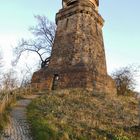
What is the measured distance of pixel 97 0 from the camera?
28.1 m

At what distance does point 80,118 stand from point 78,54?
10.9 m

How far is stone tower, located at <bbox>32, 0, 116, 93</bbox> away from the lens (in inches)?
876

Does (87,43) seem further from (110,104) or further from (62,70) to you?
(110,104)

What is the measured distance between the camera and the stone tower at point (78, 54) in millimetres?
22250

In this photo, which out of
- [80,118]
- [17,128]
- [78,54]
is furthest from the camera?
[78,54]

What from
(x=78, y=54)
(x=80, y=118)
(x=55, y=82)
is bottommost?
(x=80, y=118)

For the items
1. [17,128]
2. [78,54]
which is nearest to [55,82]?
[78,54]

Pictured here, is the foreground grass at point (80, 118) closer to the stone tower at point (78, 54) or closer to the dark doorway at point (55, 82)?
the stone tower at point (78, 54)

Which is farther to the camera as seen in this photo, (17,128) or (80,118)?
(80,118)

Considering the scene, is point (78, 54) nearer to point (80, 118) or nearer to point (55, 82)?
point (55, 82)

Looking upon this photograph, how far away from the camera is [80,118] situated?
42.8 feet

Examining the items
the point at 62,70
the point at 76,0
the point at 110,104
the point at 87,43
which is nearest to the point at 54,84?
the point at 62,70

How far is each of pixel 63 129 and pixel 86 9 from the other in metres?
16.5

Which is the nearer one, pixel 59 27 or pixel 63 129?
pixel 63 129
